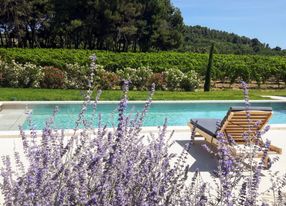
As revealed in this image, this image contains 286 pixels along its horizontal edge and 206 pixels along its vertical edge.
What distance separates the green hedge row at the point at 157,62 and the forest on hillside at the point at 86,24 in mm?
15836

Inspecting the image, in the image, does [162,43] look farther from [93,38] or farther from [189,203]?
[189,203]

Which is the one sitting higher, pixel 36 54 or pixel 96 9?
pixel 96 9

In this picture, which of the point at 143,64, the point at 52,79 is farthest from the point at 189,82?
the point at 52,79

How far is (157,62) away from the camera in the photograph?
2080cm

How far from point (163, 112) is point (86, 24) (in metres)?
26.2

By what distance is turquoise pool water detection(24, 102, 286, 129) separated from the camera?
1149cm

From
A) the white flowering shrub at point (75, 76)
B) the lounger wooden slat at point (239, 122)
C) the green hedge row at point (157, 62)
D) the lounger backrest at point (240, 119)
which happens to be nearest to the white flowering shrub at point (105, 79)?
the white flowering shrub at point (75, 76)

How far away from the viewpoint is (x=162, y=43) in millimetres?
44531

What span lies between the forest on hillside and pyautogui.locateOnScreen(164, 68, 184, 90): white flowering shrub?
2070 centimetres

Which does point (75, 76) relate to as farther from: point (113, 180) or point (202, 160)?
point (113, 180)

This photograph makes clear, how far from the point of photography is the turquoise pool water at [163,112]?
1149 cm

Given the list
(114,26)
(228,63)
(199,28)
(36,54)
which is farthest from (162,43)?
(199,28)

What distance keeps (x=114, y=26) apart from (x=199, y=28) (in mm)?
46157

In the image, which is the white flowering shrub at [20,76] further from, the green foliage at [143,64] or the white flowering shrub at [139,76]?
the white flowering shrub at [139,76]
